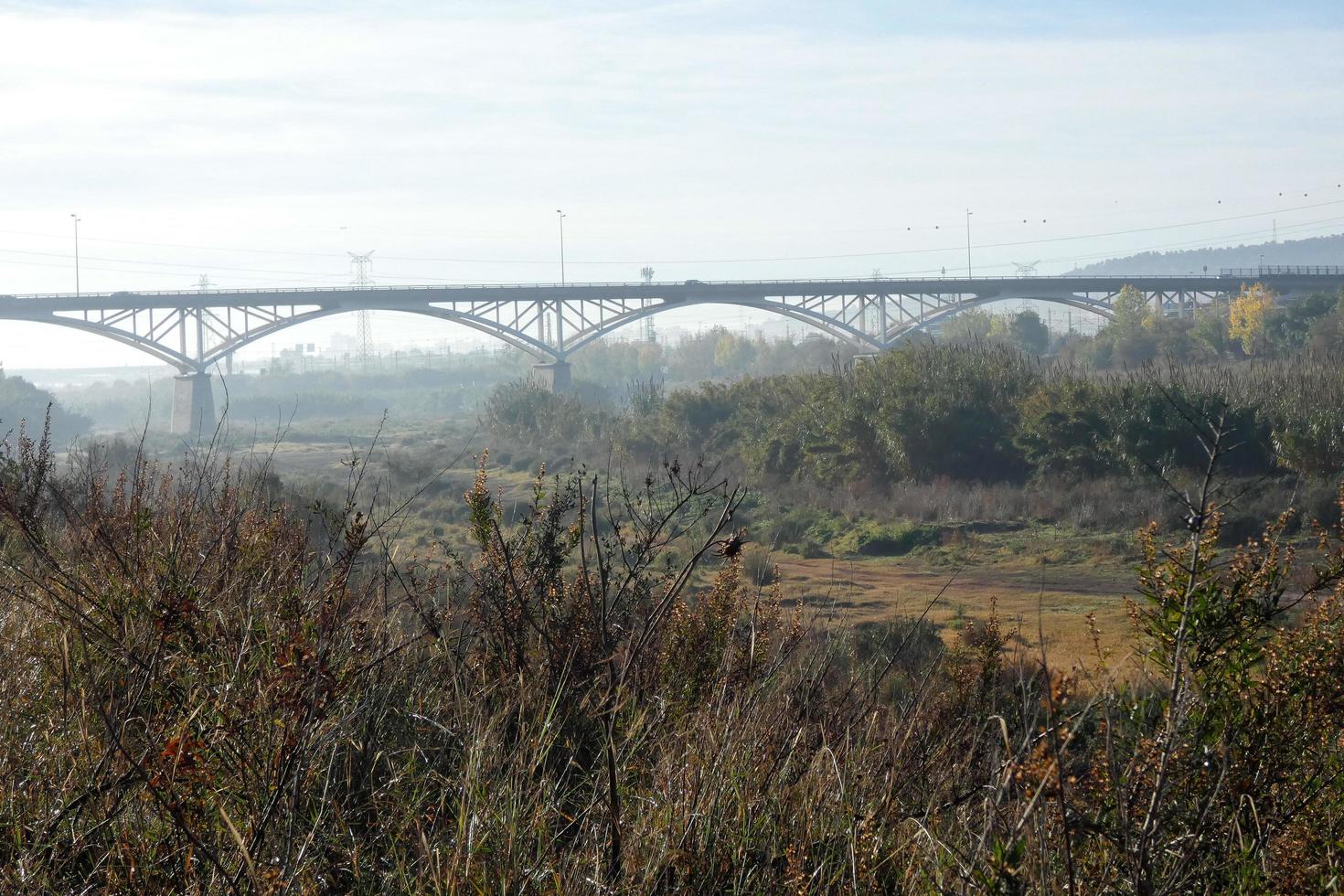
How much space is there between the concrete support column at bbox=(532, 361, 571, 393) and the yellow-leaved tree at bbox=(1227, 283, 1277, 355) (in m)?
35.2

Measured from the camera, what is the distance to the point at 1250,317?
68250mm

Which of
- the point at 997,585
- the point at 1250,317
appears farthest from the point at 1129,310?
the point at 997,585

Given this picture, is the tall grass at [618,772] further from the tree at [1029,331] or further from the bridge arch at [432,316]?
the tree at [1029,331]

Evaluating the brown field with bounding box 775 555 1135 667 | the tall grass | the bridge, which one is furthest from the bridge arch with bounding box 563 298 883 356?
the tall grass

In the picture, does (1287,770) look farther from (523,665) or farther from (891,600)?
(891,600)

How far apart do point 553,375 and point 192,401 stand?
724 inches

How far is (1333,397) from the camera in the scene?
87.2ft

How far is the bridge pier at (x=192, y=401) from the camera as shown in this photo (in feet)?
191

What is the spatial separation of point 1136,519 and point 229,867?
23859 mm

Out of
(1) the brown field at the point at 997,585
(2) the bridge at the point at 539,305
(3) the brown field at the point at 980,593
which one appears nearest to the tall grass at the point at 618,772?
(1) the brown field at the point at 997,585

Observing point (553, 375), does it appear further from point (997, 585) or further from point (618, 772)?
point (618, 772)

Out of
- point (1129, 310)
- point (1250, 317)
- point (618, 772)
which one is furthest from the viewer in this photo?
point (1129, 310)

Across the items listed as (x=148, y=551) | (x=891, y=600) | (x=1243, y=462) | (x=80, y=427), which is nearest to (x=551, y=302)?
(x=80, y=427)

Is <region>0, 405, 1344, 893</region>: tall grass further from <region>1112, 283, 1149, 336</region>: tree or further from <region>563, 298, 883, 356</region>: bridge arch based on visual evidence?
<region>1112, 283, 1149, 336</region>: tree
